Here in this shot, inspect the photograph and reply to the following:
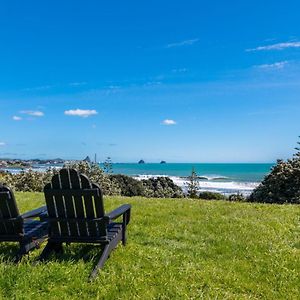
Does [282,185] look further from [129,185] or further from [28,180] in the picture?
[28,180]

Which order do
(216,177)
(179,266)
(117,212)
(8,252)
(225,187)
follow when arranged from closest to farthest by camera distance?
1. (179,266)
2. (117,212)
3. (8,252)
4. (225,187)
5. (216,177)

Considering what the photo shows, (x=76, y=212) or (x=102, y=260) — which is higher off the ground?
(x=76, y=212)

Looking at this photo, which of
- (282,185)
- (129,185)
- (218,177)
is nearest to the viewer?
(282,185)

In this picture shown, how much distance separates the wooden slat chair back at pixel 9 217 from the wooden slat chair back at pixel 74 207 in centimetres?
45

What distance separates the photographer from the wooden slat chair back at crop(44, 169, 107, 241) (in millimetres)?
5477

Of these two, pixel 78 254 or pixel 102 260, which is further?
pixel 78 254

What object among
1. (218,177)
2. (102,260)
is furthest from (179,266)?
(218,177)

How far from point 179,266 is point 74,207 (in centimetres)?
169

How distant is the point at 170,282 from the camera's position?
16.2 ft

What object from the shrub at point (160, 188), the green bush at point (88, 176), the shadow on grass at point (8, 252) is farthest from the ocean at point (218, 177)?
the shadow on grass at point (8, 252)

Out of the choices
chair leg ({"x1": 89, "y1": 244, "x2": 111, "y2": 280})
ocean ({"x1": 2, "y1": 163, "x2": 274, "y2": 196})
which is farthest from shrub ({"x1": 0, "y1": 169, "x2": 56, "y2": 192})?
chair leg ({"x1": 89, "y1": 244, "x2": 111, "y2": 280})

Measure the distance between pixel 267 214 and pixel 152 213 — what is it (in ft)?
9.17

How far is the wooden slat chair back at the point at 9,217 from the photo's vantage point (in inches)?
217

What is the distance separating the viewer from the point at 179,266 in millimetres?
5543
